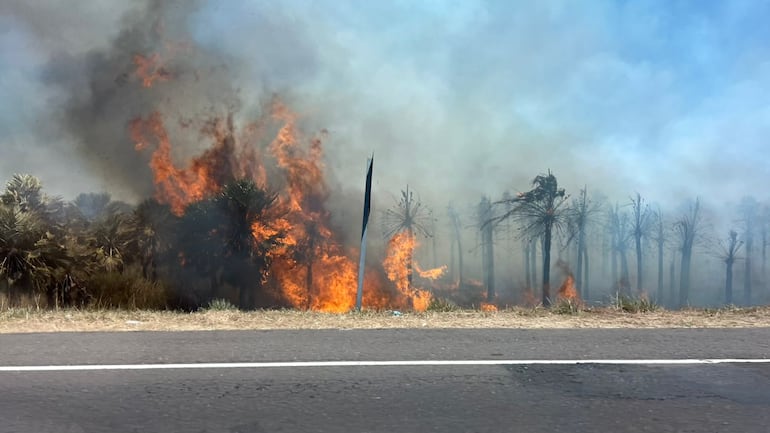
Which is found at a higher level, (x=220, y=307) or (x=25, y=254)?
(x=25, y=254)

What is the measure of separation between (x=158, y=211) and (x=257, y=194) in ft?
24.1

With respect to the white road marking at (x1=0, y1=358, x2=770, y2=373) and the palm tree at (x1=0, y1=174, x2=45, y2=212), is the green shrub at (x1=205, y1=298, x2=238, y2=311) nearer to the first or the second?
the white road marking at (x1=0, y1=358, x2=770, y2=373)

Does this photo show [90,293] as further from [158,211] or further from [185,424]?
[158,211]

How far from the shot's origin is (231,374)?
5.00 metres

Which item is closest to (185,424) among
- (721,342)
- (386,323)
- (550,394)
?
(550,394)

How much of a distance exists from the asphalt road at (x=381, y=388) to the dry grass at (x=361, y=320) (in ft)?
3.35

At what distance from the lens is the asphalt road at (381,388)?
383 centimetres

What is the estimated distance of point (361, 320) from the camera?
8148 millimetres

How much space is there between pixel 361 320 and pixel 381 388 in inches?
140

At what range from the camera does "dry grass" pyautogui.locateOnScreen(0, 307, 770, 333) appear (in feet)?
24.8

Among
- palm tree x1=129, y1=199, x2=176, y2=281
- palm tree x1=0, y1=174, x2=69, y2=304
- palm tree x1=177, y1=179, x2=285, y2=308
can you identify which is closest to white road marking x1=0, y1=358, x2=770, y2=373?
palm tree x1=0, y1=174, x2=69, y2=304

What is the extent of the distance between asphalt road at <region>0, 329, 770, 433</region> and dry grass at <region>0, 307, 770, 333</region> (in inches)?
40.2

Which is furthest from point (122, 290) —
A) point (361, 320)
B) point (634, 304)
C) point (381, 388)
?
point (381, 388)

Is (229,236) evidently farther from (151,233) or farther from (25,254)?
(25,254)
